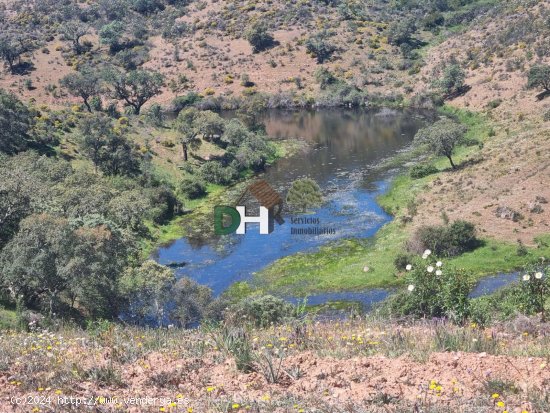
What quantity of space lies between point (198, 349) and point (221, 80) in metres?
103

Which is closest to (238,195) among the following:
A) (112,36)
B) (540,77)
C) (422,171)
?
(422,171)

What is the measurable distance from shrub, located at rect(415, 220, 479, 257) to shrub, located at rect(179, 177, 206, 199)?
25.2 meters

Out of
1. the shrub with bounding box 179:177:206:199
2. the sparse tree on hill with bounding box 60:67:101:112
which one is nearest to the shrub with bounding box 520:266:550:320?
the shrub with bounding box 179:177:206:199

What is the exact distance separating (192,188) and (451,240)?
1058 inches

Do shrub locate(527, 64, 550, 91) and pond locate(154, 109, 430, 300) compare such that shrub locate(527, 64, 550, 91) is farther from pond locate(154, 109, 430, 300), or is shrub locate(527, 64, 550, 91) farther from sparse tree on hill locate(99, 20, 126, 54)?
sparse tree on hill locate(99, 20, 126, 54)

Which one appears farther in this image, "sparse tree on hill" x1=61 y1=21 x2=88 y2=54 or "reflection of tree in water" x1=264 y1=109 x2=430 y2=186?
"sparse tree on hill" x1=61 y1=21 x2=88 y2=54

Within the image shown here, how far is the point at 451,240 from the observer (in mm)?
38562

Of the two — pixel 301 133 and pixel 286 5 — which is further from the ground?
pixel 286 5

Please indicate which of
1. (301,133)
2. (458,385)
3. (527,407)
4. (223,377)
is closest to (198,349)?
(223,377)

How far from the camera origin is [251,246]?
44.0 m

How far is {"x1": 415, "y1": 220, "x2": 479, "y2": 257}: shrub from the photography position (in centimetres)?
3841

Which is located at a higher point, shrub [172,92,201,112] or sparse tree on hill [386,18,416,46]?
sparse tree on hill [386,18,416,46]

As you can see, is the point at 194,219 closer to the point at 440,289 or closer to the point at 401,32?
the point at 440,289

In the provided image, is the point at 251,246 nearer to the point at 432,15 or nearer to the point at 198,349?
the point at 198,349
